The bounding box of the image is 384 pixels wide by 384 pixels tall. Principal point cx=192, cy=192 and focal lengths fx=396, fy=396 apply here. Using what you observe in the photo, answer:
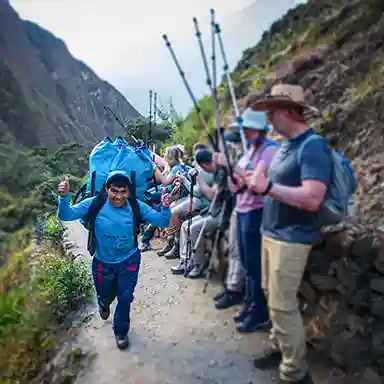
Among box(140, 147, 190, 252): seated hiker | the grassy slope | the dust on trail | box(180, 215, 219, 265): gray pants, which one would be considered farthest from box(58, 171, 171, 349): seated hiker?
the grassy slope

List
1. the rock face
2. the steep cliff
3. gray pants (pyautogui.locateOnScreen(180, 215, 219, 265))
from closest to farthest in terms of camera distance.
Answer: gray pants (pyautogui.locateOnScreen(180, 215, 219, 265)), the steep cliff, the rock face

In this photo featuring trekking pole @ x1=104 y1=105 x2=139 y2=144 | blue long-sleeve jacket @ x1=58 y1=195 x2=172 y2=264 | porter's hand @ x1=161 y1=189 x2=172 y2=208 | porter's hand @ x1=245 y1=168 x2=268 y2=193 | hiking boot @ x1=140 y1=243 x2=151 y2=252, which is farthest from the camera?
hiking boot @ x1=140 y1=243 x2=151 y2=252

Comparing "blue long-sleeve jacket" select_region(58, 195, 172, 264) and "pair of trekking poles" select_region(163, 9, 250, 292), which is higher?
"pair of trekking poles" select_region(163, 9, 250, 292)

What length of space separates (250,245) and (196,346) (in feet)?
1.91

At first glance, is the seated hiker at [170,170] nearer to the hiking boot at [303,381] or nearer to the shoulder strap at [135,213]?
the shoulder strap at [135,213]

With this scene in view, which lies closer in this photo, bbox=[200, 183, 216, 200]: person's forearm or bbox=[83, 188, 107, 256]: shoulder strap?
bbox=[200, 183, 216, 200]: person's forearm

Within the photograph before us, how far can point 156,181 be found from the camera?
2.42 metres

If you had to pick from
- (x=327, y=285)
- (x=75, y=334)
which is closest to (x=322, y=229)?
(x=327, y=285)

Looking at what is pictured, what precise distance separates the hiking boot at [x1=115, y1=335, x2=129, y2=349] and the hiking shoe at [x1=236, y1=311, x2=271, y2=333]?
1.14 meters

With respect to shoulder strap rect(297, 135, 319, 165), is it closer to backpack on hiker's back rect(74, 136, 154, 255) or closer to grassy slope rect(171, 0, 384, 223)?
grassy slope rect(171, 0, 384, 223)

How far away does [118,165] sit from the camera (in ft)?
7.13

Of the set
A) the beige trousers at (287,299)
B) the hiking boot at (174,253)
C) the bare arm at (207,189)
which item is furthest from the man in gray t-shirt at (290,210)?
the hiking boot at (174,253)

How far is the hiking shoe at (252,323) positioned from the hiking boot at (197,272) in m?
0.19

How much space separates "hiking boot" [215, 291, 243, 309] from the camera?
1.19 metres
